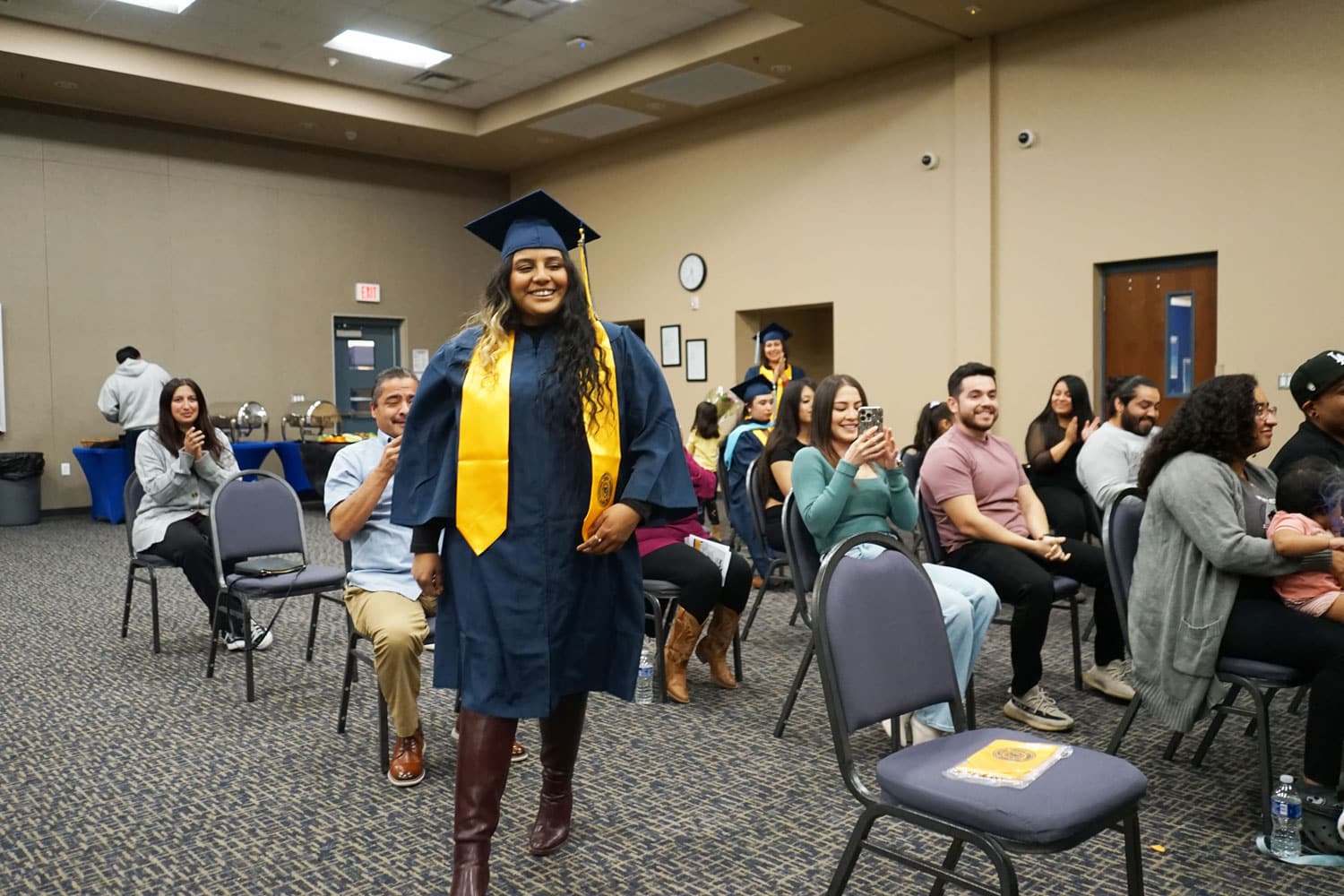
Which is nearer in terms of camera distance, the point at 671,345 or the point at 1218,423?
the point at 1218,423

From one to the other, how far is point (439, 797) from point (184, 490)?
2.43 m

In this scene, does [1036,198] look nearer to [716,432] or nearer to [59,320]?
Answer: [716,432]

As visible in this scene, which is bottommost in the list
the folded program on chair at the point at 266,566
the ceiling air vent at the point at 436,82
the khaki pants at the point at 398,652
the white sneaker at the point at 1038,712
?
the white sneaker at the point at 1038,712

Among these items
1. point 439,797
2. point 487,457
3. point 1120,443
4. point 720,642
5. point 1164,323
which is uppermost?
point 1164,323

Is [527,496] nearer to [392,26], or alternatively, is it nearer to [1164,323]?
[1164,323]

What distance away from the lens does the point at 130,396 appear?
9.39m

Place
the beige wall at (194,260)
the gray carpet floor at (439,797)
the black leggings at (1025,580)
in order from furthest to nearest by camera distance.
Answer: the beige wall at (194,260)
the black leggings at (1025,580)
the gray carpet floor at (439,797)

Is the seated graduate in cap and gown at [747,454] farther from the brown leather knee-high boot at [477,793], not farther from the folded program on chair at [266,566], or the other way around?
the brown leather knee-high boot at [477,793]

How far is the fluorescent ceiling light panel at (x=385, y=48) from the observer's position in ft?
29.0

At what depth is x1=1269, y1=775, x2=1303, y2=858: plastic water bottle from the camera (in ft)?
8.02

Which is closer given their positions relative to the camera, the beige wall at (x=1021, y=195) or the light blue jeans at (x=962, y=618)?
the light blue jeans at (x=962, y=618)

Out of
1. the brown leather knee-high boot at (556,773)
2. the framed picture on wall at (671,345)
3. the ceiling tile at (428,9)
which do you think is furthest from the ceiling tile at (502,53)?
the brown leather knee-high boot at (556,773)

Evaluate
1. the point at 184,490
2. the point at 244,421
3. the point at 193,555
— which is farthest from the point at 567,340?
the point at 244,421

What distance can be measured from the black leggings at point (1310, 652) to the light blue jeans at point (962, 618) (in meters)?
0.67
